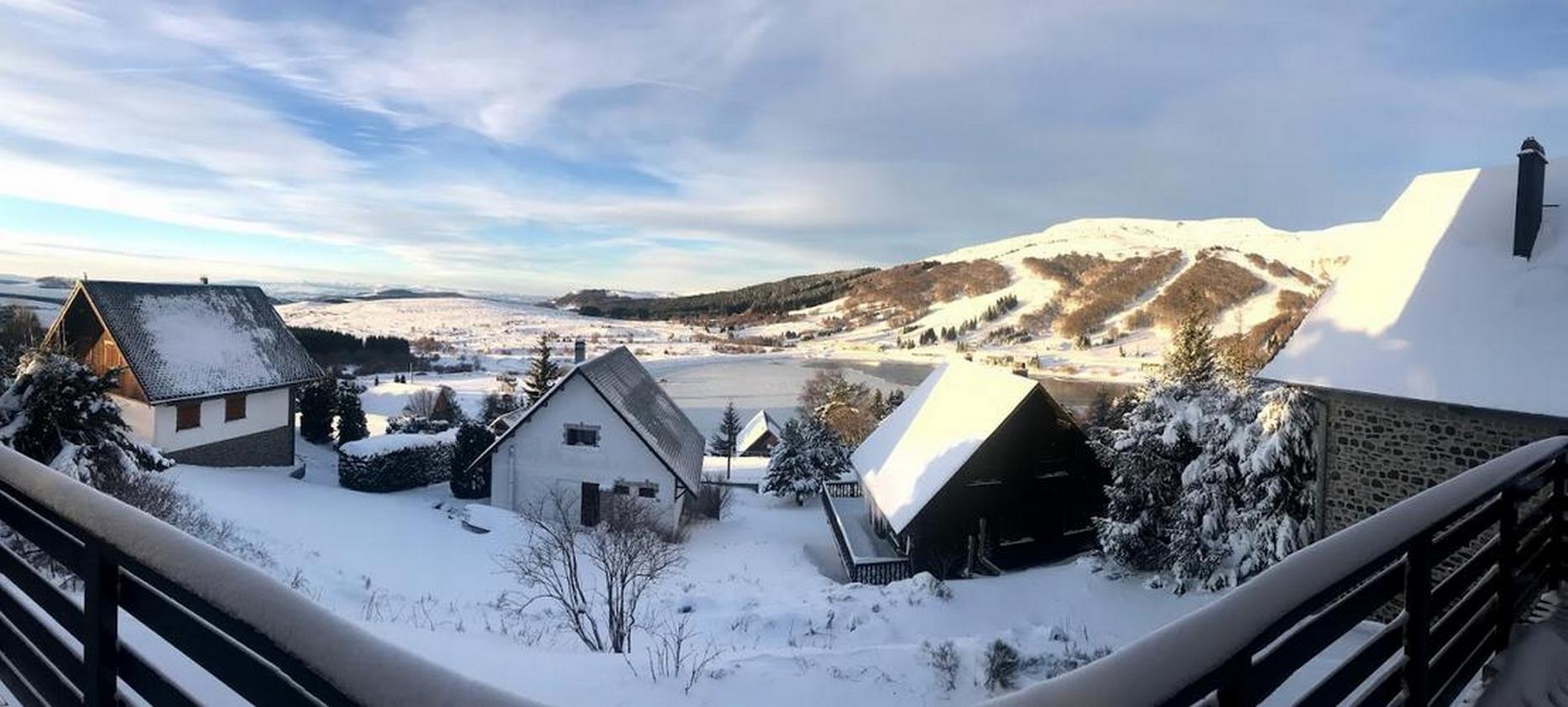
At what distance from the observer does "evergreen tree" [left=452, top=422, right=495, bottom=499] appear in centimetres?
2321

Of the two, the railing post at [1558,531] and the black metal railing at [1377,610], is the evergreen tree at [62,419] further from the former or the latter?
the railing post at [1558,531]

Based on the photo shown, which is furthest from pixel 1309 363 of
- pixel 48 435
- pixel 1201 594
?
pixel 48 435

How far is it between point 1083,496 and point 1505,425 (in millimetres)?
9534

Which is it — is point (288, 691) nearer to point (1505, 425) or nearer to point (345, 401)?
point (1505, 425)

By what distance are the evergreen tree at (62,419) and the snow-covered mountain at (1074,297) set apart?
5730 centimetres

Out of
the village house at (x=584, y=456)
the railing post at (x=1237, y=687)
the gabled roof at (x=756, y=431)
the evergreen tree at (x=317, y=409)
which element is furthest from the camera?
the gabled roof at (x=756, y=431)

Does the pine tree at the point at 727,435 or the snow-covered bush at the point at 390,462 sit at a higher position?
the snow-covered bush at the point at 390,462

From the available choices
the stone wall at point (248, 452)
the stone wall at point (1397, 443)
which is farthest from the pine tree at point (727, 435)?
the stone wall at point (1397, 443)

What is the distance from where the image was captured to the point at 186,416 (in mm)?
21125

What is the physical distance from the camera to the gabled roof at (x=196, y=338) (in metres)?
20.6

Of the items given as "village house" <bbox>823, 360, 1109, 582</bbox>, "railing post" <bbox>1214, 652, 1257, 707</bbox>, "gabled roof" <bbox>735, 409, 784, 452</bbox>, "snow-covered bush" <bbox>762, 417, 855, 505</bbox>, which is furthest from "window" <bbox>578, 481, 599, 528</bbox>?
"railing post" <bbox>1214, 652, 1257, 707</bbox>

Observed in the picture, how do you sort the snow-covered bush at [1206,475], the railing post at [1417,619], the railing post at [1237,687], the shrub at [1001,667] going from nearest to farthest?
the railing post at [1237,687], the railing post at [1417,619], the shrub at [1001,667], the snow-covered bush at [1206,475]

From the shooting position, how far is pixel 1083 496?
61.8 feet

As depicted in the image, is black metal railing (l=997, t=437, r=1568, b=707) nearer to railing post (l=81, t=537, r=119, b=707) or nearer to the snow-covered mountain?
railing post (l=81, t=537, r=119, b=707)
